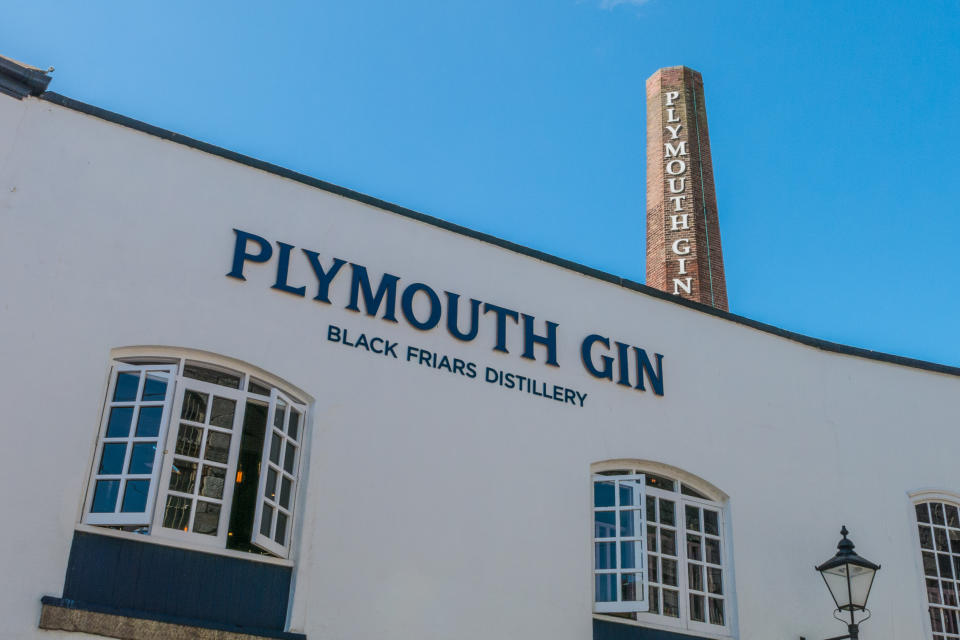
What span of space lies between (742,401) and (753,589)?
96.1 inches

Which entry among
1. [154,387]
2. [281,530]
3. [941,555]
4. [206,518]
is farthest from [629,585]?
[154,387]

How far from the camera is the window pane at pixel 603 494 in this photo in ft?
39.2

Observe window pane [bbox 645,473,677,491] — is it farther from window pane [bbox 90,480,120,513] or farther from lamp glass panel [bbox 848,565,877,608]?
window pane [bbox 90,480,120,513]

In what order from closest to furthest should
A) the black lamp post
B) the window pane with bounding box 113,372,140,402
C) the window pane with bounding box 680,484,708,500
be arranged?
the window pane with bounding box 113,372,140,402 → the black lamp post → the window pane with bounding box 680,484,708,500

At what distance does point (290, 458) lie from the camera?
10.3 meters

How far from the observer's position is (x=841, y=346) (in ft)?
47.9

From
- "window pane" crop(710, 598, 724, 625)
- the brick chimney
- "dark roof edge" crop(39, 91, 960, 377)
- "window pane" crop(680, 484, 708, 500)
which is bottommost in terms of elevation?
"window pane" crop(710, 598, 724, 625)

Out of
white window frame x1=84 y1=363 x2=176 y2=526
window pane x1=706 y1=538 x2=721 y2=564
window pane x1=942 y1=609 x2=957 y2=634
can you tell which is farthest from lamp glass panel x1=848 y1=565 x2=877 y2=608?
white window frame x1=84 y1=363 x2=176 y2=526

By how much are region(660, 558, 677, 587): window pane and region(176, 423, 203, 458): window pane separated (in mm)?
5344

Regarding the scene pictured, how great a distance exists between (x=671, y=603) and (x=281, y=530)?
4.57 metres

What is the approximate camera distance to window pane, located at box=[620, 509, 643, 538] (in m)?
11.6

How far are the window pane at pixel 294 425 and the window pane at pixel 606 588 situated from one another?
12.2 ft

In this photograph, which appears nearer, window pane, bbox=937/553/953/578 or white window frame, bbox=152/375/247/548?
white window frame, bbox=152/375/247/548

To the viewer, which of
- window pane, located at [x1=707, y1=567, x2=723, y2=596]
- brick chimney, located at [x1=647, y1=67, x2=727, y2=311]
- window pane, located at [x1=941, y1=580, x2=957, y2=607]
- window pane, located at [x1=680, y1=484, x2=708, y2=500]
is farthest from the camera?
brick chimney, located at [x1=647, y1=67, x2=727, y2=311]
